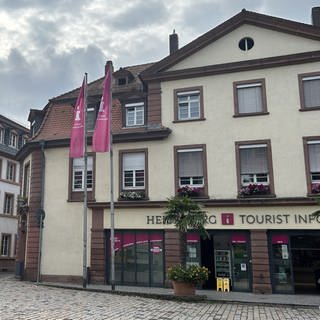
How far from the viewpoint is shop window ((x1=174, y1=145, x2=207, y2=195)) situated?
19969 millimetres

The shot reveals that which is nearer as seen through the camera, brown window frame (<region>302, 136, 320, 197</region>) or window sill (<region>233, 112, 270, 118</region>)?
brown window frame (<region>302, 136, 320, 197</region>)

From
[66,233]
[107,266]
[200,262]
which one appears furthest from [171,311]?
[66,233]

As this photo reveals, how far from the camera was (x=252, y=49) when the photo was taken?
20328 mm

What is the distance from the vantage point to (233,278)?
19.0 meters

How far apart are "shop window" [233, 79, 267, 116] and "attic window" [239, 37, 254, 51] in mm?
1730

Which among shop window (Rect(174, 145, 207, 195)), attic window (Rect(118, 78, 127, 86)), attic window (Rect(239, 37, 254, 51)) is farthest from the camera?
attic window (Rect(118, 78, 127, 86))

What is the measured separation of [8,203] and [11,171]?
2.83 meters

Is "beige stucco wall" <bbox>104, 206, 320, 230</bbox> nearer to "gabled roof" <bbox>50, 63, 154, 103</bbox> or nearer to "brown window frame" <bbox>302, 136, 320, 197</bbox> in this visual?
"brown window frame" <bbox>302, 136, 320, 197</bbox>

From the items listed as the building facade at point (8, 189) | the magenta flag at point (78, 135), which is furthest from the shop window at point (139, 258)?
the building facade at point (8, 189)

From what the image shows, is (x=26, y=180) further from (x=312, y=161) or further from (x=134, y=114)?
(x=312, y=161)

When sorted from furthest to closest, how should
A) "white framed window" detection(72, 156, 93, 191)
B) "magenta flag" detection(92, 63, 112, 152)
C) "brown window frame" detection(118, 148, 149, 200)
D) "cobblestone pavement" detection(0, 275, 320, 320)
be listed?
"white framed window" detection(72, 156, 93, 191), "brown window frame" detection(118, 148, 149, 200), "magenta flag" detection(92, 63, 112, 152), "cobblestone pavement" detection(0, 275, 320, 320)

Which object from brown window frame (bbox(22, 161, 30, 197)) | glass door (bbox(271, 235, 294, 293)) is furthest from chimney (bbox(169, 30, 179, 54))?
glass door (bbox(271, 235, 294, 293))

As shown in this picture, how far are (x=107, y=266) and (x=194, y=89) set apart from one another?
942 cm

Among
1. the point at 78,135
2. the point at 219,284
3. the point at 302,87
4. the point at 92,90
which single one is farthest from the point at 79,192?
the point at 302,87
